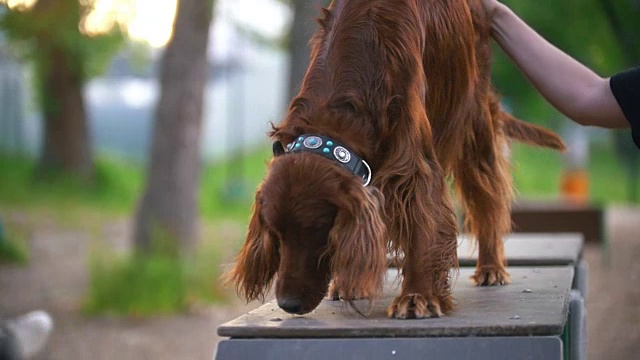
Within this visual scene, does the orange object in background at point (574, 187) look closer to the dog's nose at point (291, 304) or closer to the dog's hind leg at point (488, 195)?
the dog's hind leg at point (488, 195)

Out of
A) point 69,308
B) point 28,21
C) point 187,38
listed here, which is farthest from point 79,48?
point 69,308

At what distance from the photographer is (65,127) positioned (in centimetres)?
1797

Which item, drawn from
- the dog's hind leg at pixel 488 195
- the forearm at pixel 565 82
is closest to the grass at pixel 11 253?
the dog's hind leg at pixel 488 195

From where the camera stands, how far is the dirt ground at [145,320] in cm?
842

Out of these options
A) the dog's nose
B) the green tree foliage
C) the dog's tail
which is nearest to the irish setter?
the dog's nose

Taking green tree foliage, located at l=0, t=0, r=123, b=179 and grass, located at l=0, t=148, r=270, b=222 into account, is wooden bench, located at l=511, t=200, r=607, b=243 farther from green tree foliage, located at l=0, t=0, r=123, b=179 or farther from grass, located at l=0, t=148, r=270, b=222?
grass, located at l=0, t=148, r=270, b=222

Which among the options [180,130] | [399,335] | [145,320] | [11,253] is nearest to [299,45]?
[180,130]

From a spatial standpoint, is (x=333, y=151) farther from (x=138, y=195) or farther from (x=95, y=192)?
(x=95, y=192)

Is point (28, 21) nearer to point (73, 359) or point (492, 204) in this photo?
Result: point (73, 359)

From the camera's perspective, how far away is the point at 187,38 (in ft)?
34.3

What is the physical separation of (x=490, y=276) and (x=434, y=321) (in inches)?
45.2

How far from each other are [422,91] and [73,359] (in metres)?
5.47

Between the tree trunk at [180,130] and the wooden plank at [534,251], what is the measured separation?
451 cm

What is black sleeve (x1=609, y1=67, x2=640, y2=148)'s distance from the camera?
3.30m
